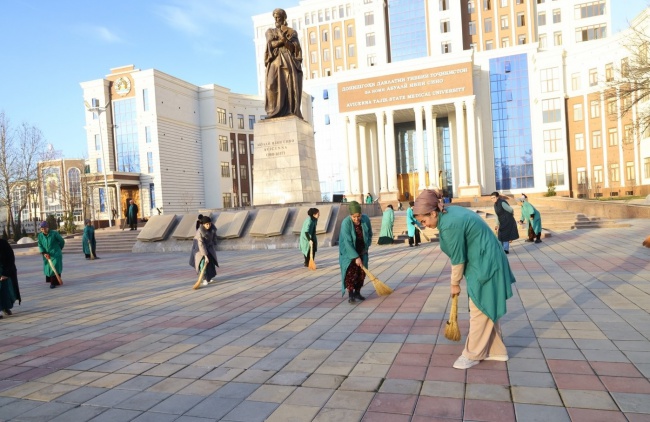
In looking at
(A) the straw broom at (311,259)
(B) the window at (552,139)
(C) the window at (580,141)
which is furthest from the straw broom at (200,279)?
(C) the window at (580,141)

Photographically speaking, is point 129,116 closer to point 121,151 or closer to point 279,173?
point 121,151

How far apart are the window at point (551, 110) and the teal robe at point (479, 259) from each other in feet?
172

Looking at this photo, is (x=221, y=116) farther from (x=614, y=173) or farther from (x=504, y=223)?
(x=504, y=223)

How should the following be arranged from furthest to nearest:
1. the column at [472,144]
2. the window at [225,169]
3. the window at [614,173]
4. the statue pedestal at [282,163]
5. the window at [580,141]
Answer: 1. the window at [225,169]
2. the window at [580,141]
3. the window at [614,173]
4. the column at [472,144]
5. the statue pedestal at [282,163]

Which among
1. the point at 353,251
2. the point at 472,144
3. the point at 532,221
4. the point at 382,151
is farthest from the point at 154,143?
the point at 353,251

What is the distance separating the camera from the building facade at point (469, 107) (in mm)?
46844

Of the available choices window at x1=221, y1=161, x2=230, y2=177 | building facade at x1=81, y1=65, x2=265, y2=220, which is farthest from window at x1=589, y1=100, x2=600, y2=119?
window at x1=221, y1=161, x2=230, y2=177

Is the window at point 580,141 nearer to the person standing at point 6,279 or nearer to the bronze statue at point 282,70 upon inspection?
the bronze statue at point 282,70

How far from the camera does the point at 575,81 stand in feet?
164

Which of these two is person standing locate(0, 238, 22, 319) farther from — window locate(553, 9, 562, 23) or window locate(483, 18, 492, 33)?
window locate(553, 9, 562, 23)

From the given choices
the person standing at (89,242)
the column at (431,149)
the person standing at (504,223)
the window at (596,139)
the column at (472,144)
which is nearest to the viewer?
the person standing at (504,223)

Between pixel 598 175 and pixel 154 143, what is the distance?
5130 centimetres

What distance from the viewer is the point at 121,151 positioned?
5691 centimetres

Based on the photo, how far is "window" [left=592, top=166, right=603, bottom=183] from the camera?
159ft
